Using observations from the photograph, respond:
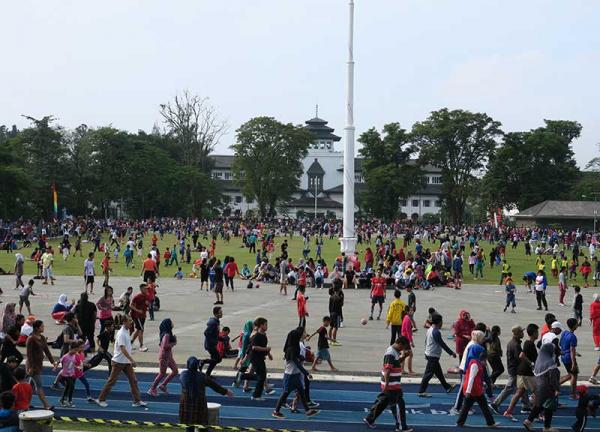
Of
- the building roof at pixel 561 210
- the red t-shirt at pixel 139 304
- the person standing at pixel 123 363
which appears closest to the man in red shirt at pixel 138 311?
the red t-shirt at pixel 139 304

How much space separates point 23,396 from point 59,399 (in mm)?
2870

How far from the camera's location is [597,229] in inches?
2867

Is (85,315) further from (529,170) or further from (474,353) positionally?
(529,170)

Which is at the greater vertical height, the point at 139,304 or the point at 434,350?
the point at 139,304

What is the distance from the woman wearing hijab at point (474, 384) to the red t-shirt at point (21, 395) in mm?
6015

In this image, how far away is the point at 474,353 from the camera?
36.9 feet

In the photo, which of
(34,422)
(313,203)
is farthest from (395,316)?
(313,203)

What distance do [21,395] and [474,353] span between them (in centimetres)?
630

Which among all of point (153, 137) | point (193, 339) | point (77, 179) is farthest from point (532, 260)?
point (153, 137)

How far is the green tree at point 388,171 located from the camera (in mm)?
81438

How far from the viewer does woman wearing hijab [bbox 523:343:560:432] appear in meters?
11.0

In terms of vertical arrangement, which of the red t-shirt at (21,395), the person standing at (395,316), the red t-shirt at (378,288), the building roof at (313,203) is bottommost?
the red t-shirt at (21,395)

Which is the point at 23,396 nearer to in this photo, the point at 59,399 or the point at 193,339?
the point at 59,399

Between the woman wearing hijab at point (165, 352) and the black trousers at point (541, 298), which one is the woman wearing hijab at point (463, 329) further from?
the black trousers at point (541, 298)
